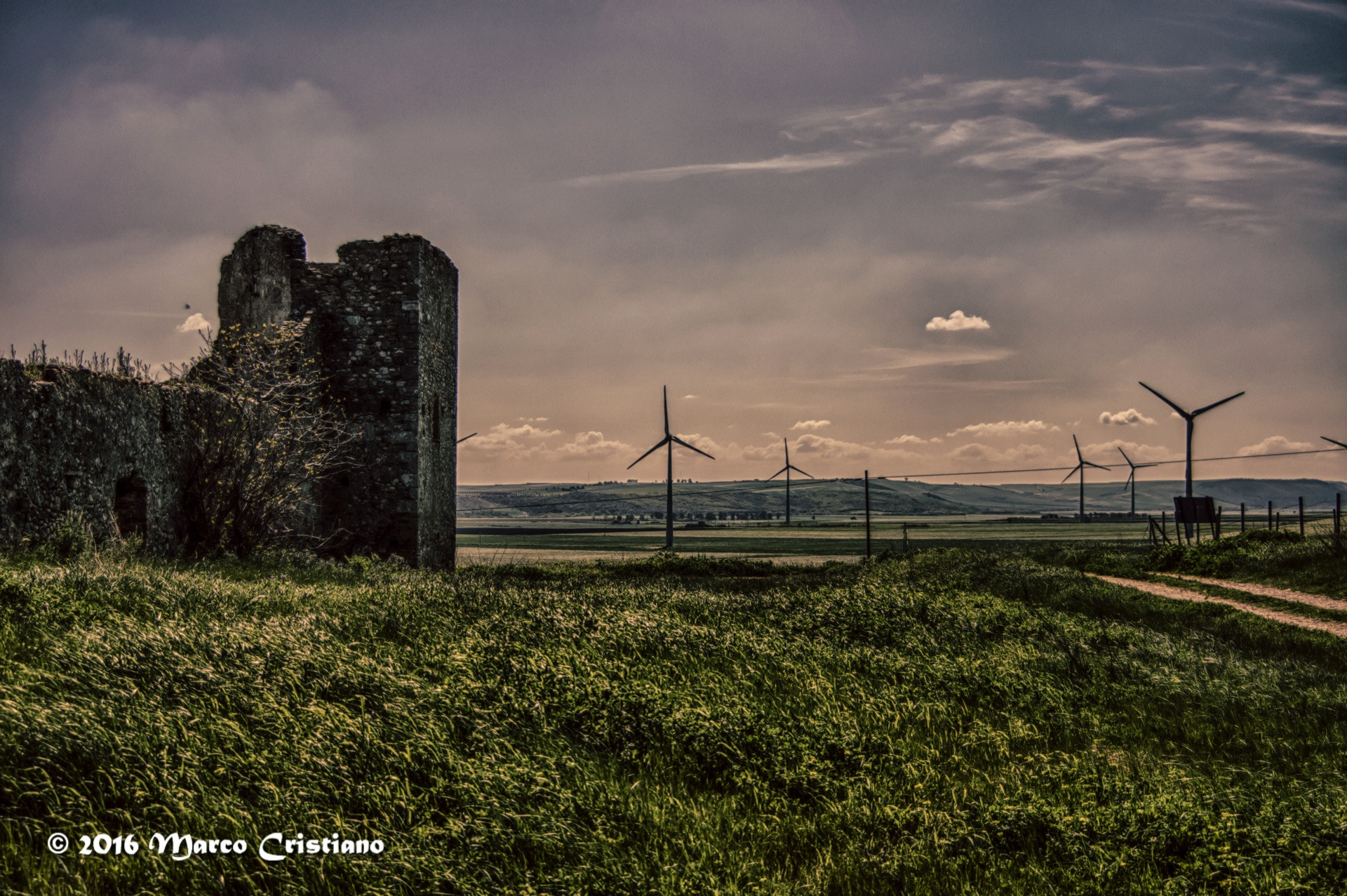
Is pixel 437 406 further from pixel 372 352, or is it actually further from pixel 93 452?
pixel 93 452

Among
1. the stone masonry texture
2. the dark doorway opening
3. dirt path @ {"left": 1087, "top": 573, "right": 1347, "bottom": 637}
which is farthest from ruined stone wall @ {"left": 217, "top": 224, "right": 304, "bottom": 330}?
dirt path @ {"left": 1087, "top": 573, "right": 1347, "bottom": 637}

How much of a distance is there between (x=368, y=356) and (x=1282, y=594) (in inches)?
806

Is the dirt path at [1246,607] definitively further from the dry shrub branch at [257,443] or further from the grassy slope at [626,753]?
the dry shrub branch at [257,443]

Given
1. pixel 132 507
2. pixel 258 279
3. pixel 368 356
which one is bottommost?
pixel 132 507

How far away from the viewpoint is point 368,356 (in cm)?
1780

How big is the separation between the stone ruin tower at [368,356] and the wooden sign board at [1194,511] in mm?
23681

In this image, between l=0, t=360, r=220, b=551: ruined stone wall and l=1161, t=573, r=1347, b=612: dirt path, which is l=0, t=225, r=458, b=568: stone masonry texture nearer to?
l=0, t=360, r=220, b=551: ruined stone wall

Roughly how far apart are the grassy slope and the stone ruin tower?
32.4 feet

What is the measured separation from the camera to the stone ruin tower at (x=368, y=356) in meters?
17.5

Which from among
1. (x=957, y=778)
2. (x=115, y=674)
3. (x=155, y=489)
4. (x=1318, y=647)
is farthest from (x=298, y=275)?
(x=1318, y=647)

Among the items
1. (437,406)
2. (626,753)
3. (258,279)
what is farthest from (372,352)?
(626,753)

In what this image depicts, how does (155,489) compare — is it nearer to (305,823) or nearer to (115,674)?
(115,674)

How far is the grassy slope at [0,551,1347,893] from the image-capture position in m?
3.32

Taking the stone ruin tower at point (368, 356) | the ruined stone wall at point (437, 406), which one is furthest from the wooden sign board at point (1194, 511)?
the stone ruin tower at point (368, 356)
